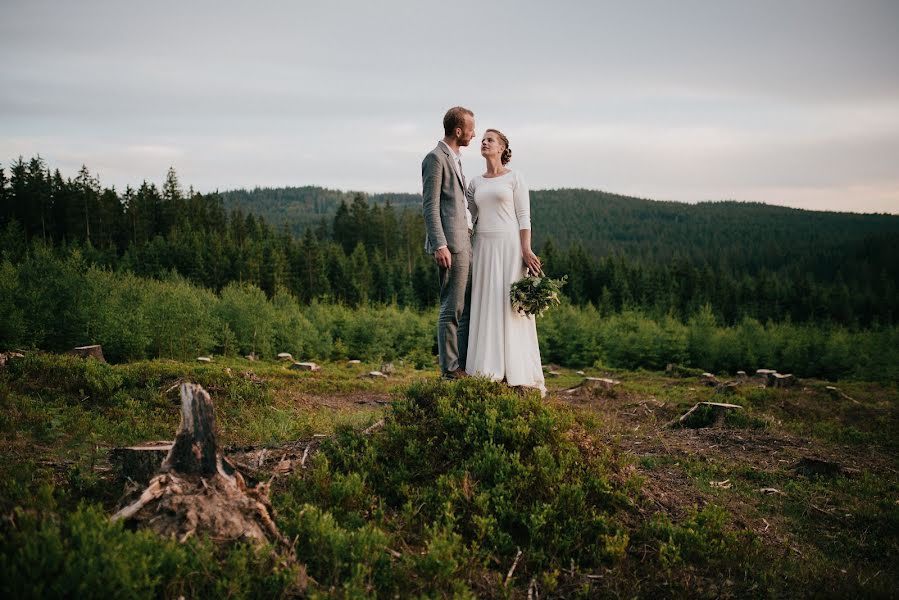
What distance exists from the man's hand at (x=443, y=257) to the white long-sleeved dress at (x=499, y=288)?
25.2 inches

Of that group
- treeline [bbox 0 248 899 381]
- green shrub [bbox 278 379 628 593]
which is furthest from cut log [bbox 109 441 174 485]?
treeline [bbox 0 248 899 381]

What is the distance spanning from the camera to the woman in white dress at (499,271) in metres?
7.21

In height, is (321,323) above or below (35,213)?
below

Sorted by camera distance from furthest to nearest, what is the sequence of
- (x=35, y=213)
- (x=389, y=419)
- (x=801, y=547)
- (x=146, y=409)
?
(x=35, y=213), (x=146, y=409), (x=389, y=419), (x=801, y=547)

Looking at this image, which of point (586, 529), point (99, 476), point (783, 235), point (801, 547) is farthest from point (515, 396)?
point (783, 235)

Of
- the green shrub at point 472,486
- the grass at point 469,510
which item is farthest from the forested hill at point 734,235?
the green shrub at point 472,486

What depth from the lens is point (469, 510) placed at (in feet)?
15.7

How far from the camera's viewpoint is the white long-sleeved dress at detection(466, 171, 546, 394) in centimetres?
721

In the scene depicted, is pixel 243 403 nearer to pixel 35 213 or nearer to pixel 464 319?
pixel 464 319

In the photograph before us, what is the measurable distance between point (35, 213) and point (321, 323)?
168ft

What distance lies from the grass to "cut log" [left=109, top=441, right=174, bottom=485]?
0.18 metres

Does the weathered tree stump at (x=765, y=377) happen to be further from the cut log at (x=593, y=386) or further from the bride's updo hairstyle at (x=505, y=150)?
the bride's updo hairstyle at (x=505, y=150)

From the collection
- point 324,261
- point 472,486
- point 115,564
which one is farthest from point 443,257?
point 324,261

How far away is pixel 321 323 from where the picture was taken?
29.5 metres
